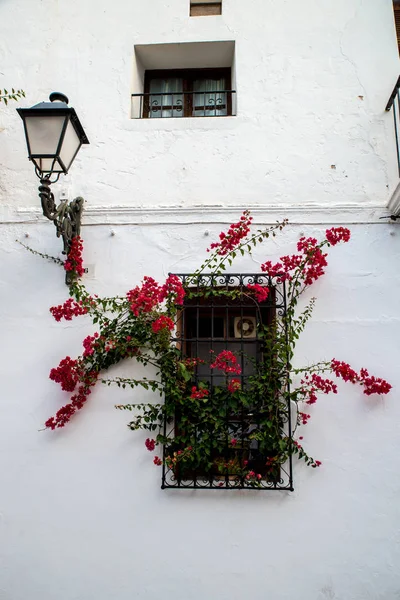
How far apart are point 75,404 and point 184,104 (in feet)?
8.72

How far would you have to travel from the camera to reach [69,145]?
2.85m

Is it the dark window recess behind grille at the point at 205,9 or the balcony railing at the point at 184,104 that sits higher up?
the dark window recess behind grille at the point at 205,9

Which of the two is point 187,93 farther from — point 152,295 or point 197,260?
point 152,295

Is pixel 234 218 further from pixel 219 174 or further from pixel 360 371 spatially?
pixel 360 371

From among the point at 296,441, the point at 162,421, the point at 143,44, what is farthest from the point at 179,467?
the point at 143,44

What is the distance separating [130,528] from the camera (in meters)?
2.92

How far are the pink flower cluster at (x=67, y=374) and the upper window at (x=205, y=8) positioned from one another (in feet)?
10.2

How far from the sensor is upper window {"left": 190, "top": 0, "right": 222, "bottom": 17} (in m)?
3.97

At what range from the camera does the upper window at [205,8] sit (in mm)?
3973

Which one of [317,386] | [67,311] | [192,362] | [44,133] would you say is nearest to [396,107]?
[317,386]

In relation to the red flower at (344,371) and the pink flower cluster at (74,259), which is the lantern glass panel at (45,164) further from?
the red flower at (344,371)

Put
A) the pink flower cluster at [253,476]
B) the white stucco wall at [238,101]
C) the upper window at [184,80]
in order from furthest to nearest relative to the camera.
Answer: the upper window at [184,80], the white stucco wall at [238,101], the pink flower cluster at [253,476]

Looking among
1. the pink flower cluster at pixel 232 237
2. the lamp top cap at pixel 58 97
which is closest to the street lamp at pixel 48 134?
the lamp top cap at pixel 58 97

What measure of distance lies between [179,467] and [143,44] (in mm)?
3321
